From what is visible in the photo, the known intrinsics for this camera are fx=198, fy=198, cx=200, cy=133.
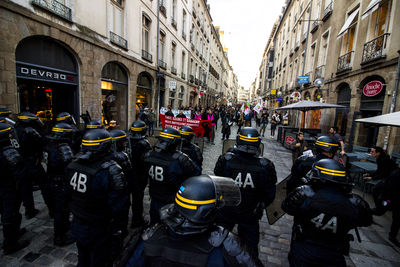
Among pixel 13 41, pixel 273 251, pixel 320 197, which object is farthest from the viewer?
pixel 13 41

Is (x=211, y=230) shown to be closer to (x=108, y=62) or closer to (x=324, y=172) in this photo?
(x=324, y=172)

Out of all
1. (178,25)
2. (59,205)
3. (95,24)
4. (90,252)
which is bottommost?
(90,252)

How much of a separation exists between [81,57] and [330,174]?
9233 millimetres

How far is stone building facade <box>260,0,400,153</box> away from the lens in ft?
25.1

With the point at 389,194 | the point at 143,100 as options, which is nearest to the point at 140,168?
the point at 389,194

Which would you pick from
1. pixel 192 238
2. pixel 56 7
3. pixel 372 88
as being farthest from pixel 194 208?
pixel 372 88

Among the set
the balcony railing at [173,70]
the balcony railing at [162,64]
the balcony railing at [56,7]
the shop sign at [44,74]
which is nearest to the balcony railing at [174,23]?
the balcony railing at [173,70]

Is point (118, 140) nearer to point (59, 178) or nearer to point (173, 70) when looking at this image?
point (59, 178)

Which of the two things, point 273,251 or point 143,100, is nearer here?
point 273,251

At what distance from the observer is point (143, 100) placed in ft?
45.8

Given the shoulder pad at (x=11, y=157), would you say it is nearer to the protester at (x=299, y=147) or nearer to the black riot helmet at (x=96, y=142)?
the black riot helmet at (x=96, y=142)

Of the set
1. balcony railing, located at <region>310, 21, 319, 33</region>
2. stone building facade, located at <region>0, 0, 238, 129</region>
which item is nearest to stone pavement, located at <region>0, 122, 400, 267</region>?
stone building facade, located at <region>0, 0, 238, 129</region>

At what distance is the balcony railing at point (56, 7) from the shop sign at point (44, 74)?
6.16 feet

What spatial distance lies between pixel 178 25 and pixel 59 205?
18.8 meters
